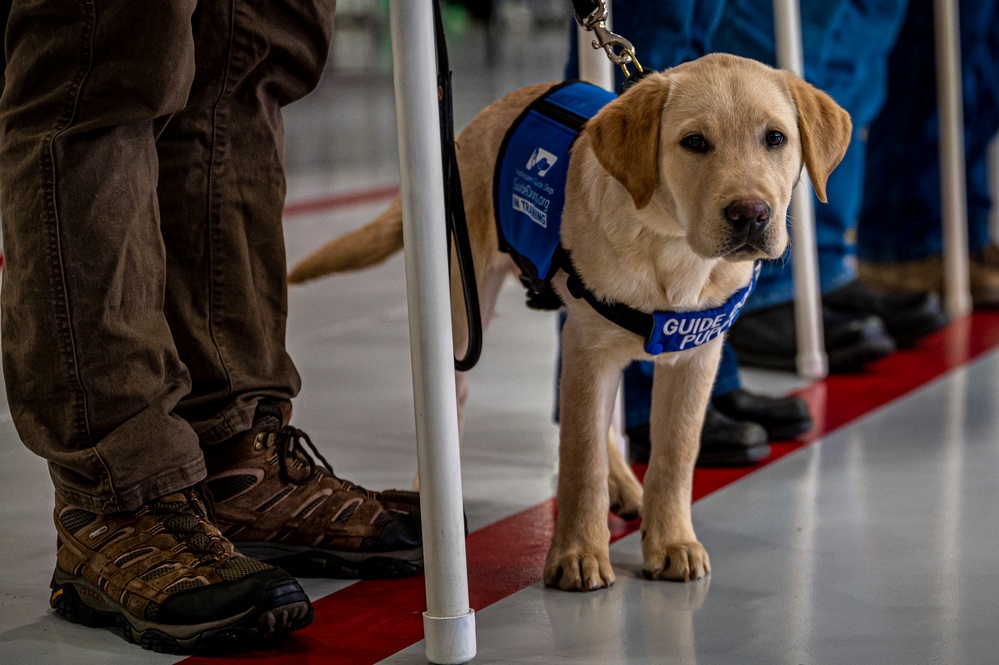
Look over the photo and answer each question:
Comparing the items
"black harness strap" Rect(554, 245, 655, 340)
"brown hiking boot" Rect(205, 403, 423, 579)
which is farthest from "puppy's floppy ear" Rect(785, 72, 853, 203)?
"brown hiking boot" Rect(205, 403, 423, 579)

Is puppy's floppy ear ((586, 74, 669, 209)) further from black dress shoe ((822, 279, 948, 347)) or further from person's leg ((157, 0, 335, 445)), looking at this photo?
black dress shoe ((822, 279, 948, 347))

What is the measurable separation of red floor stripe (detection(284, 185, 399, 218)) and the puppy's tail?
3.88 meters

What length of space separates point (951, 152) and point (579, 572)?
2697 mm

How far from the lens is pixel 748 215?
1.63 m

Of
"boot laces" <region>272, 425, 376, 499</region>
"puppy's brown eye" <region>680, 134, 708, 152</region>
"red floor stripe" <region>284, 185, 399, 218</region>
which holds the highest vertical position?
"puppy's brown eye" <region>680, 134, 708, 152</region>

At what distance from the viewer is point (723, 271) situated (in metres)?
1.85

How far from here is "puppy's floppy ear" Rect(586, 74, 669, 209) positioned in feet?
5.67

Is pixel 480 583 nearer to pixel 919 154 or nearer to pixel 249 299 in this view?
pixel 249 299

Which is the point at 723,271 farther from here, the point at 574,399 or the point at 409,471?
the point at 409,471

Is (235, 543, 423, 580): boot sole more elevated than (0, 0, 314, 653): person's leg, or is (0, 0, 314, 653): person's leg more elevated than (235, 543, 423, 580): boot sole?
(0, 0, 314, 653): person's leg

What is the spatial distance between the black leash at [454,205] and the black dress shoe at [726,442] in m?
0.65

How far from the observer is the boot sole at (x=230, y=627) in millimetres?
1639

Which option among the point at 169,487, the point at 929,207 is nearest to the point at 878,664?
the point at 169,487

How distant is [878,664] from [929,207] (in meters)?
2.90
